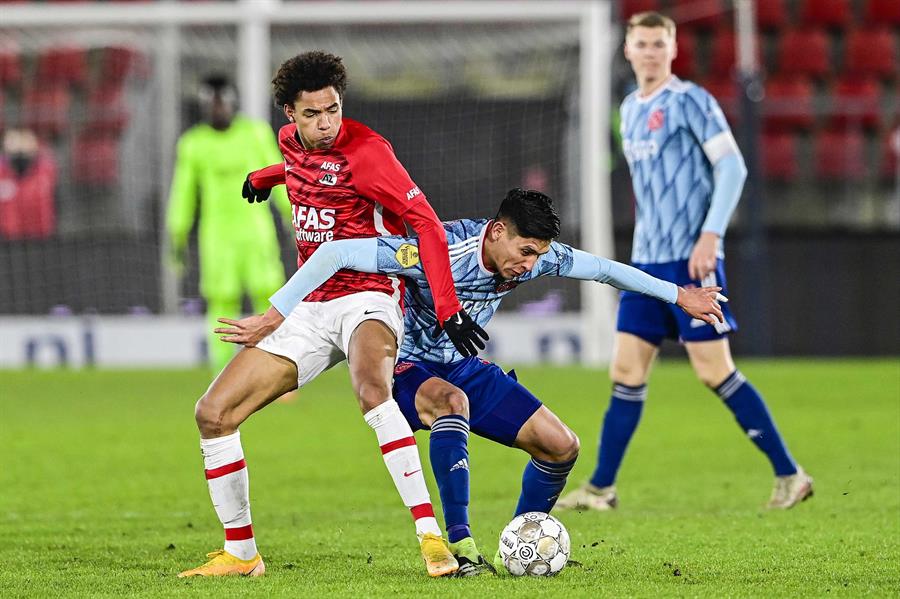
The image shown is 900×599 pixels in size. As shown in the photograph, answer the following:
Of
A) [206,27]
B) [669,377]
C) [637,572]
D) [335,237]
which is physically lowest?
[669,377]

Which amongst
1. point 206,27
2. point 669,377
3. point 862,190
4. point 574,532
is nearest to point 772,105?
point 862,190

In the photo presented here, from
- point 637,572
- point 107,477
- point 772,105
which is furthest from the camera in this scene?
point 772,105

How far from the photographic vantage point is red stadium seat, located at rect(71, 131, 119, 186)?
15.5 meters

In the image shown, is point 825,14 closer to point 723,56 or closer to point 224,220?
point 723,56

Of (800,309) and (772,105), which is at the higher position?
(772,105)

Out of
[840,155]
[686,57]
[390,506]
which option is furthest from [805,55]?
[390,506]

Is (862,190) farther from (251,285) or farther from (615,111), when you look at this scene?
(251,285)

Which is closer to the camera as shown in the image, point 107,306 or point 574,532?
point 574,532

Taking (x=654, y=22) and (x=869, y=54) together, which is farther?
(x=869, y=54)

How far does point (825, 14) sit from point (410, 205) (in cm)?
1413

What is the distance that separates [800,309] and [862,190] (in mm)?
1970

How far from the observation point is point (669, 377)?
13781 mm

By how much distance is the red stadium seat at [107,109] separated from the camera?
51.1 feet

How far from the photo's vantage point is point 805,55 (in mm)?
17641
